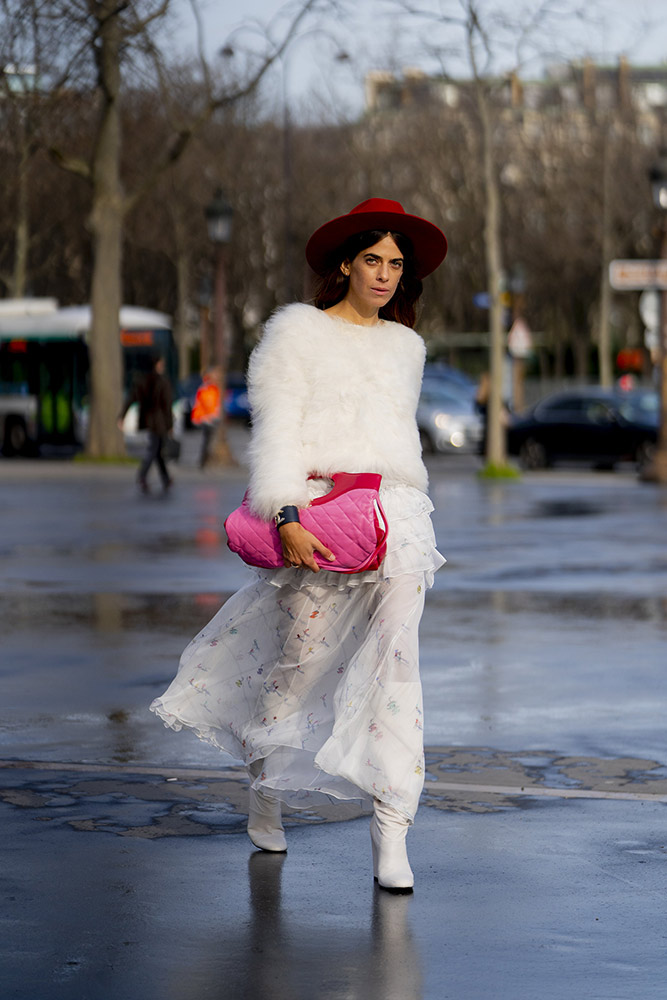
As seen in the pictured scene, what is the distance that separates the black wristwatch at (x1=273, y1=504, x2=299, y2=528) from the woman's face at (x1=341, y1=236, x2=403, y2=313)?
0.71 meters

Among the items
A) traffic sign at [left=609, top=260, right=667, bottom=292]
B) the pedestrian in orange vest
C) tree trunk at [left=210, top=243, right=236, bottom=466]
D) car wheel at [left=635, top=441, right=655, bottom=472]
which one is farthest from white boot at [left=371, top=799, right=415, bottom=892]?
car wheel at [left=635, top=441, right=655, bottom=472]

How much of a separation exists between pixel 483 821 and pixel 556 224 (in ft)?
202

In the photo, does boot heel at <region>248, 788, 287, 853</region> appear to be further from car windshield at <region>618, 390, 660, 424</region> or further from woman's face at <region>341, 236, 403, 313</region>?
car windshield at <region>618, 390, 660, 424</region>

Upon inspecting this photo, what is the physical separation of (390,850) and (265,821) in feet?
1.71

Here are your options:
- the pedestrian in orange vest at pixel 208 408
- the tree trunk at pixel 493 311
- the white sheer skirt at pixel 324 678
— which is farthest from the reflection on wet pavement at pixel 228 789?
the pedestrian in orange vest at pixel 208 408

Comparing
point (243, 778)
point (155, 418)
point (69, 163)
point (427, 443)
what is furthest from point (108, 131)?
point (243, 778)

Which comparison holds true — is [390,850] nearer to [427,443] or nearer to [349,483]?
[349,483]

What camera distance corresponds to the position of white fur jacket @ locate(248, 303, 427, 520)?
5434 millimetres

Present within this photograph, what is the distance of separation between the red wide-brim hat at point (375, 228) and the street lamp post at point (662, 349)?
78.3 ft

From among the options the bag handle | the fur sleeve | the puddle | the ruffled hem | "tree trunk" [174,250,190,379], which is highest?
"tree trunk" [174,250,190,379]

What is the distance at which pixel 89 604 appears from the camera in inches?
496

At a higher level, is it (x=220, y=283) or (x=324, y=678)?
(x=220, y=283)

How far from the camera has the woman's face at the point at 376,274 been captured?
18.5ft

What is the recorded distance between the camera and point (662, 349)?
99.1ft
